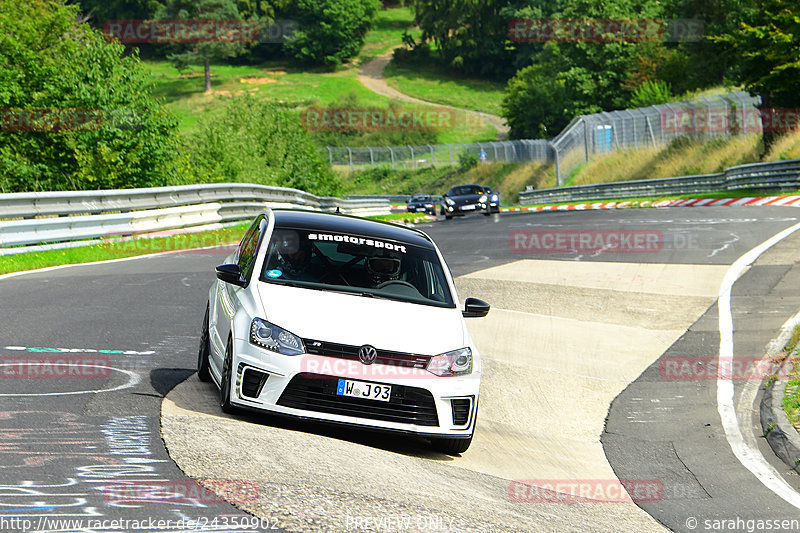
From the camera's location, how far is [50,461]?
5.74m

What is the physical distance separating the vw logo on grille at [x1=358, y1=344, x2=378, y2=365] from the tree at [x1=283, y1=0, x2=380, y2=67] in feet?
462

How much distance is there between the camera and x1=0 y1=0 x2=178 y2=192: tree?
998 inches

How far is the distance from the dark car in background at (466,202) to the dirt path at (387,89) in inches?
2645

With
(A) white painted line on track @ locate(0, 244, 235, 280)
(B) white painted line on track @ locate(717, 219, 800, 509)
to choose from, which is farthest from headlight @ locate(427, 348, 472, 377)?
(A) white painted line on track @ locate(0, 244, 235, 280)

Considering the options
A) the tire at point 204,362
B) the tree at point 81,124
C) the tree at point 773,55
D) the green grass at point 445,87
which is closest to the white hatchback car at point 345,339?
the tire at point 204,362

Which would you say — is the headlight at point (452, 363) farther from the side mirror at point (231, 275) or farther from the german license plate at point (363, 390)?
the side mirror at point (231, 275)

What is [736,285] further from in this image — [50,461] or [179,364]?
[50,461]

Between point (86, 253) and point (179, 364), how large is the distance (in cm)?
970

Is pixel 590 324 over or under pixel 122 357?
under

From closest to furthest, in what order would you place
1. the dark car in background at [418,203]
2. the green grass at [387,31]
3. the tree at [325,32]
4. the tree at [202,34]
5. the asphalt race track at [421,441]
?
the asphalt race track at [421,441] < the dark car in background at [418,203] < the tree at [202,34] < the tree at [325,32] < the green grass at [387,31]

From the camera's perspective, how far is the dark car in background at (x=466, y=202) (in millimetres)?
38312

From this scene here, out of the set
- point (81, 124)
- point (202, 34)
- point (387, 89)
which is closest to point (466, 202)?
point (81, 124)

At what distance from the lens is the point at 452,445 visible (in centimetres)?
756

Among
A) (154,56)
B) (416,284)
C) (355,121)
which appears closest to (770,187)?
(416,284)
